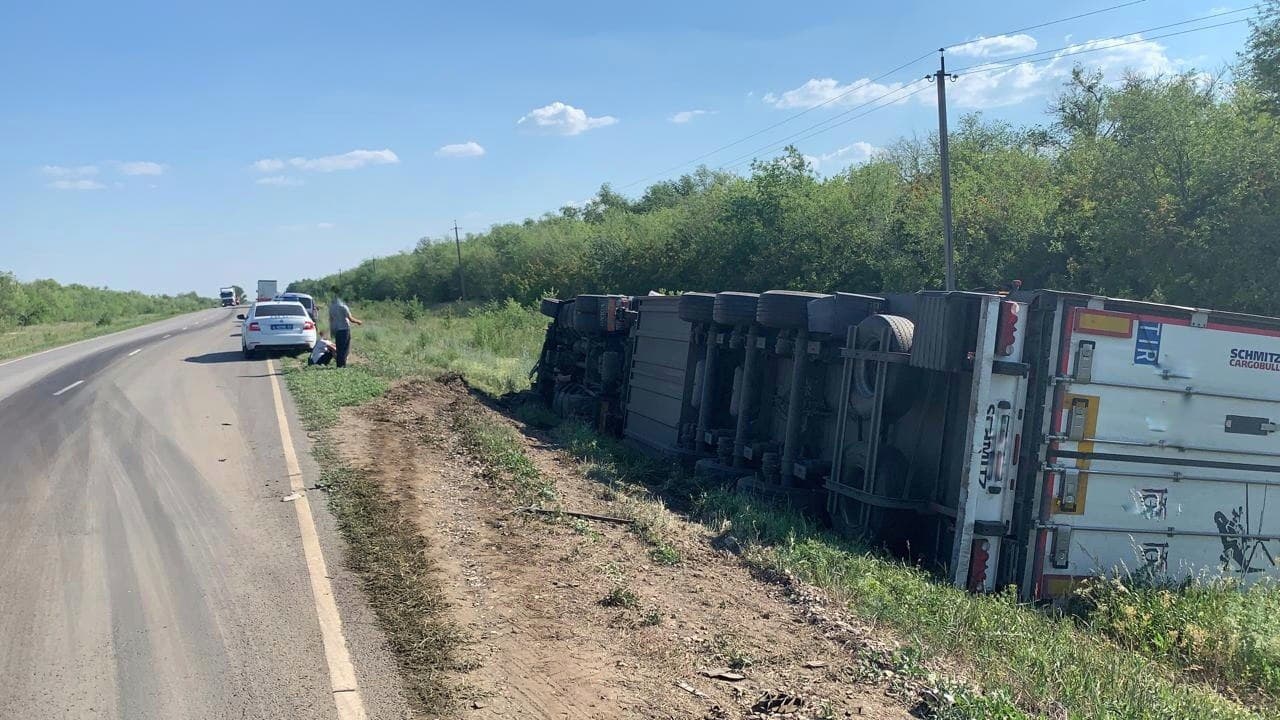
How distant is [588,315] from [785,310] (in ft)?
21.5

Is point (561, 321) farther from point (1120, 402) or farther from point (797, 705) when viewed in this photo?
point (797, 705)

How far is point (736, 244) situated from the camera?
32.7 m

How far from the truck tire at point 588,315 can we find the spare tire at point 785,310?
5.81m

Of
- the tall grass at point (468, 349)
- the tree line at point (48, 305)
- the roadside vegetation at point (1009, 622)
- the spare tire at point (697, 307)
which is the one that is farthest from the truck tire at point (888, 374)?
the tree line at point (48, 305)

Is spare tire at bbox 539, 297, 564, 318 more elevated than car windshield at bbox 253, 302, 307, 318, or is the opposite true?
spare tire at bbox 539, 297, 564, 318

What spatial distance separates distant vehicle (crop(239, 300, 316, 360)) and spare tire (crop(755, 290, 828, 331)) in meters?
16.0

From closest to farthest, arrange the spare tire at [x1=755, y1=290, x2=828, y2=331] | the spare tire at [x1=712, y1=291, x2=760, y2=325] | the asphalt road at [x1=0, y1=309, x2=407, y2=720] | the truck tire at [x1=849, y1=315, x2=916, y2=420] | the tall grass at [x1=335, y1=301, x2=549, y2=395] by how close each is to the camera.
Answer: the asphalt road at [x1=0, y1=309, x2=407, y2=720] → the truck tire at [x1=849, y1=315, x2=916, y2=420] → the spare tire at [x1=755, y1=290, x2=828, y2=331] → the spare tire at [x1=712, y1=291, x2=760, y2=325] → the tall grass at [x1=335, y1=301, x2=549, y2=395]

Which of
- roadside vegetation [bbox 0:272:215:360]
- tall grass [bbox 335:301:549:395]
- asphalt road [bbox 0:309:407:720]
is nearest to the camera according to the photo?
asphalt road [bbox 0:309:407:720]

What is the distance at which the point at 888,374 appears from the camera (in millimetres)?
7598

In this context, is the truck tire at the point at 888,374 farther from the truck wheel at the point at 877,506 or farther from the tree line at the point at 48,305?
the tree line at the point at 48,305

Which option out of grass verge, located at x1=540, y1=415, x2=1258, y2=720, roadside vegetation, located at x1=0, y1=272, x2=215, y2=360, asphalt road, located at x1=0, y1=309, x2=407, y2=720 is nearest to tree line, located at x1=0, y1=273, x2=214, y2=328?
roadside vegetation, located at x1=0, y1=272, x2=215, y2=360

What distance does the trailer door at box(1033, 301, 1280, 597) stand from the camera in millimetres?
6918

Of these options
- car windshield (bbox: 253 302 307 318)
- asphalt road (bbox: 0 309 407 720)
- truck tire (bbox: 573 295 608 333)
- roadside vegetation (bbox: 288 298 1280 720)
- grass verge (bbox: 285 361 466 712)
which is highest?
truck tire (bbox: 573 295 608 333)

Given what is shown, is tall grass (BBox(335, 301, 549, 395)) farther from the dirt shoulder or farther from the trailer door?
the trailer door
